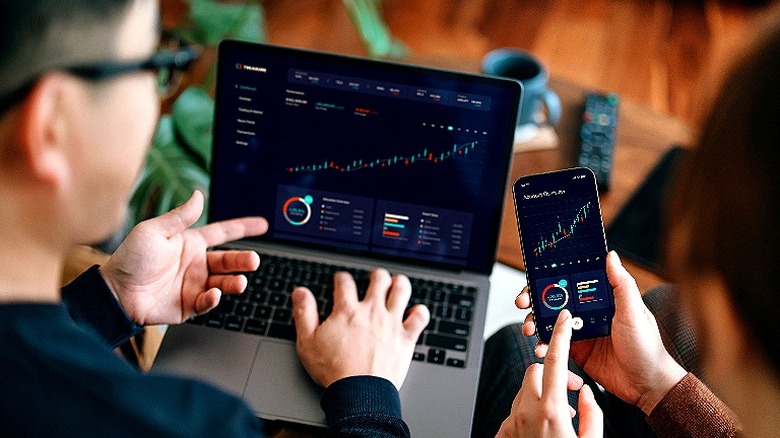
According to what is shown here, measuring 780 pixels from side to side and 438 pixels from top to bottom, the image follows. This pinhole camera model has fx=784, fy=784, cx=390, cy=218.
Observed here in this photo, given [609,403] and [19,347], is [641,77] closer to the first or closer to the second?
[609,403]

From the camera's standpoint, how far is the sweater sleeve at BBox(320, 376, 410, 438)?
934 mm

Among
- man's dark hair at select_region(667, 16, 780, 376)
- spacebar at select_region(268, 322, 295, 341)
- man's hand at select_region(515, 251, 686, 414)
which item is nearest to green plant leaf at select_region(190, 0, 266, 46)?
spacebar at select_region(268, 322, 295, 341)

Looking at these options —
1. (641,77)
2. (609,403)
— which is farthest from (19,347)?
(641,77)

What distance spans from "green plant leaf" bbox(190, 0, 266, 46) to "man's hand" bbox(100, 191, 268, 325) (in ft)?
2.21

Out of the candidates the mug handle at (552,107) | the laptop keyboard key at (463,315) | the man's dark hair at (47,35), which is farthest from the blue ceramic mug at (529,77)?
the man's dark hair at (47,35)

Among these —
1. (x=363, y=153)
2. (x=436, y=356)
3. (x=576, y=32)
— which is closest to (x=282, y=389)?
(x=436, y=356)

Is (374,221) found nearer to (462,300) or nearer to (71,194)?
(462,300)

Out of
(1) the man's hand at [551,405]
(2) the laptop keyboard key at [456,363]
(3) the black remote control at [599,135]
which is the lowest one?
(2) the laptop keyboard key at [456,363]

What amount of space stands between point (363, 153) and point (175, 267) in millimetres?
317

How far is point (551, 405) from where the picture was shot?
0.84 m

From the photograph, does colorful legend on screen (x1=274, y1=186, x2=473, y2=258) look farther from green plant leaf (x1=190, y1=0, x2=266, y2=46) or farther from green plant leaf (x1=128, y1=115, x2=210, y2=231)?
green plant leaf (x1=190, y1=0, x2=266, y2=46)

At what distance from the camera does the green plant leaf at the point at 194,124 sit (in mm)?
1461

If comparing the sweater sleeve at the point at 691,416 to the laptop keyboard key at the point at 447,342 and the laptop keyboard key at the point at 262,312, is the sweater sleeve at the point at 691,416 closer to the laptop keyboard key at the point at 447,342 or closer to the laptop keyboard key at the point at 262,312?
the laptop keyboard key at the point at 447,342

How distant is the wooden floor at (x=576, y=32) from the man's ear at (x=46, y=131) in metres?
2.22
